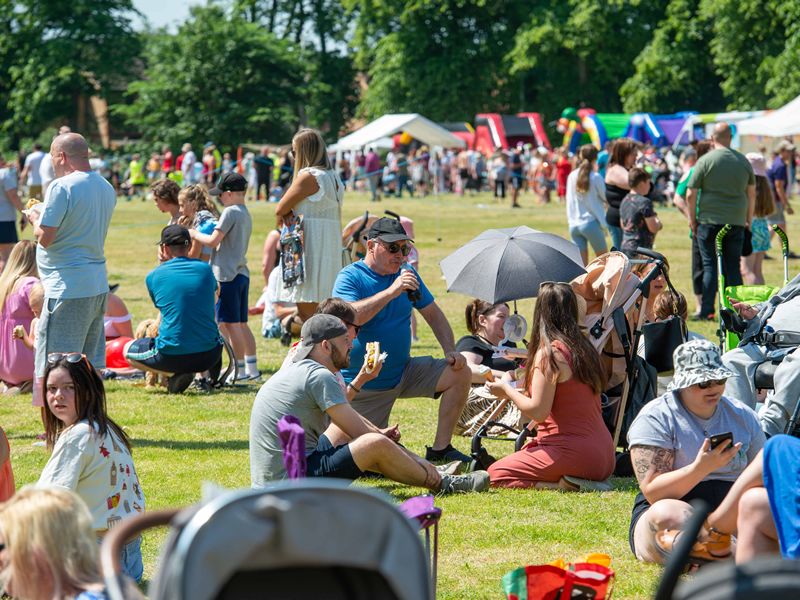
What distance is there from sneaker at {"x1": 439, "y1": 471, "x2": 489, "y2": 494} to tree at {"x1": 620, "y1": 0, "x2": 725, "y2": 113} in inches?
1869

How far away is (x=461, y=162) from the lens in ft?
141

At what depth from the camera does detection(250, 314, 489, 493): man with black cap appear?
5.97 meters

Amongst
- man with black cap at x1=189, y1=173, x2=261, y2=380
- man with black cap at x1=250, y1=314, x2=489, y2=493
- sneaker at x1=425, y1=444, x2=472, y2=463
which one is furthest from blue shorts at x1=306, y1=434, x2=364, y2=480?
man with black cap at x1=189, y1=173, x2=261, y2=380

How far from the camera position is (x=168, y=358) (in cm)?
952

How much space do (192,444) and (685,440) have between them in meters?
4.00

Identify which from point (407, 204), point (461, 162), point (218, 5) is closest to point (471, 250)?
point (407, 204)

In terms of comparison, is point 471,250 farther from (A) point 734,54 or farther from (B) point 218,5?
(B) point 218,5

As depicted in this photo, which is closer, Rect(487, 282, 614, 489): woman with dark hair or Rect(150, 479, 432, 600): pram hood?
Rect(150, 479, 432, 600): pram hood

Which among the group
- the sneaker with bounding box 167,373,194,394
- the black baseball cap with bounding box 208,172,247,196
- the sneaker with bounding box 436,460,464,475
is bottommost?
the sneaker with bounding box 167,373,194,394

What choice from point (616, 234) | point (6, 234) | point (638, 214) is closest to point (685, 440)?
point (638, 214)

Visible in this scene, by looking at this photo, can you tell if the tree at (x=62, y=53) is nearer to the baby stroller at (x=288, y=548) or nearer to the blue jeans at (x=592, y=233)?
the blue jeans at (x=592, y=233)

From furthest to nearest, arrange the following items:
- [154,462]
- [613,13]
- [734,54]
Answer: [613,13]
[734,54]
[154,462]

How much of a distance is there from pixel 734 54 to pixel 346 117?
2533cm

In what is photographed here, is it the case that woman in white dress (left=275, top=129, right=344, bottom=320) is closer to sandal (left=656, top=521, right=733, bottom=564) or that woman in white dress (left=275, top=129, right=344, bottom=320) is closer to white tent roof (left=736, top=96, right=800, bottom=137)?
sandal (left=656, top=521, right=733, bottom=564)
